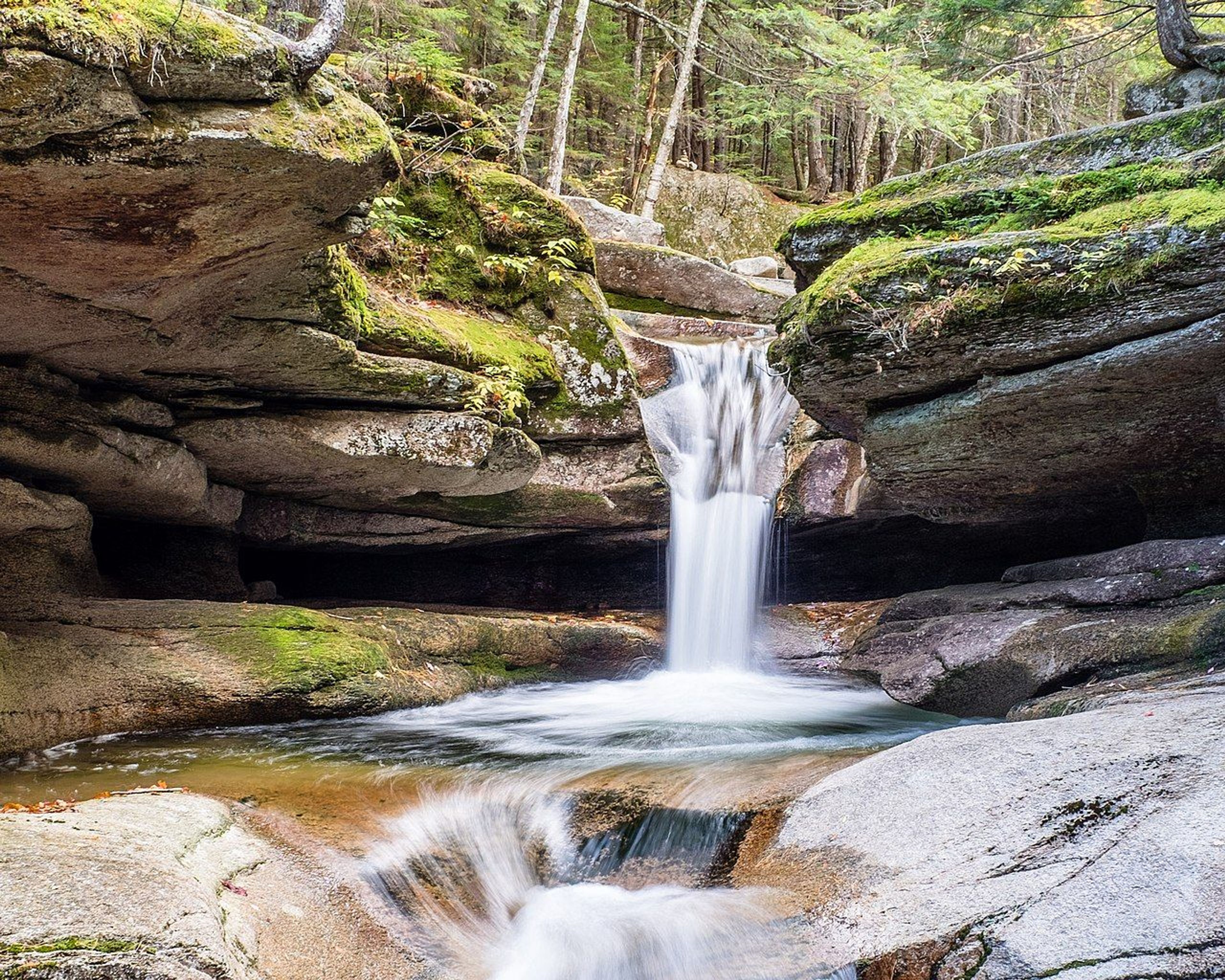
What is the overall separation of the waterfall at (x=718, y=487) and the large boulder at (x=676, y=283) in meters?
4.34

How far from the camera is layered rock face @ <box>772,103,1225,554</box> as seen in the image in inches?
291

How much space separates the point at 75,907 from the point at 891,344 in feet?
25.0

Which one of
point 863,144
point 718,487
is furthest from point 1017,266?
point 863,144

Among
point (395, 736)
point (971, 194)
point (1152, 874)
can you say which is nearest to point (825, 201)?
point (971, 194)

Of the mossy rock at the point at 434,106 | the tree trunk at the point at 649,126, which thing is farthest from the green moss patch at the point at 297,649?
the tree trunk at the point at 649,126

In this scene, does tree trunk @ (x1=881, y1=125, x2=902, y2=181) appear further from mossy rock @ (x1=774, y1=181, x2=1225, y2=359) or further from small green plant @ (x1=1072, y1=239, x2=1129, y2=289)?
small green plant @ (x1=1072, y1=239, x2=1129, y2=289)

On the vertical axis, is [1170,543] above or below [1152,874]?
above

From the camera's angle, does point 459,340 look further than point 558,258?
No

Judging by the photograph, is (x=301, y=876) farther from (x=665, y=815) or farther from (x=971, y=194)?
(x=971, y=194)

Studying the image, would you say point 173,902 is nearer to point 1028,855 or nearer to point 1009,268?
point 1028,855

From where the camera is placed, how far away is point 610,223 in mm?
20469

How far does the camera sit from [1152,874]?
3666 millimetres

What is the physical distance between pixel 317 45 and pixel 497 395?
4.80 m

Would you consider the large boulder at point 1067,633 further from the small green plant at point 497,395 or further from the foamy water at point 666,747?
the small green plant at point 497,395
